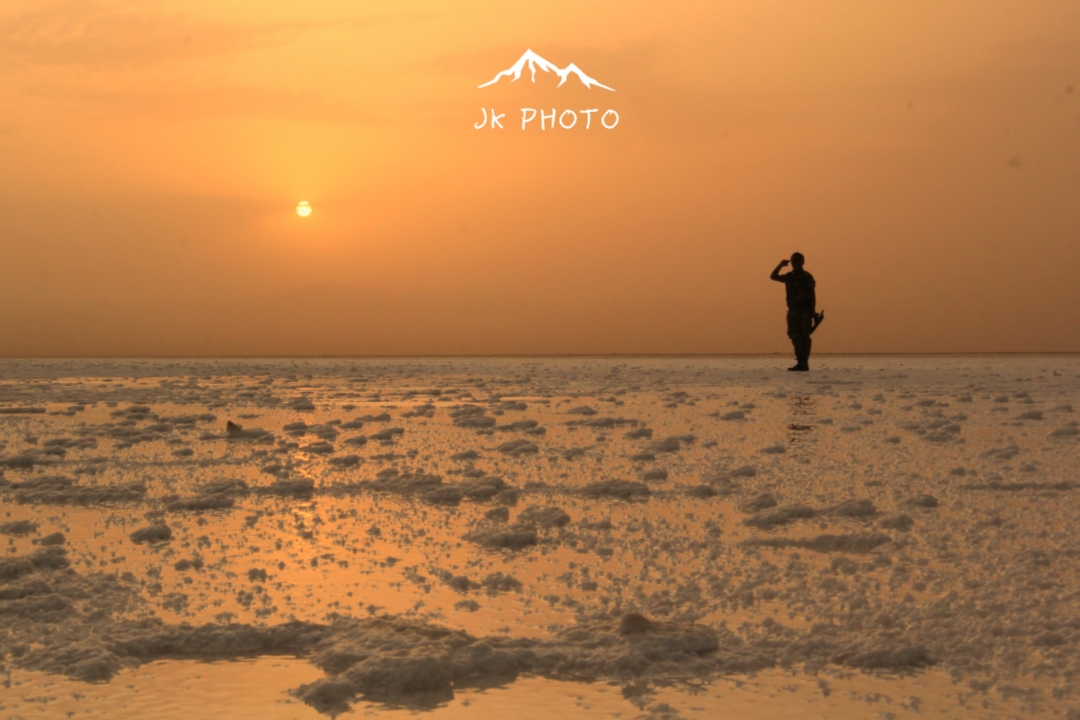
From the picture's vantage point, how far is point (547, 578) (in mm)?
3480

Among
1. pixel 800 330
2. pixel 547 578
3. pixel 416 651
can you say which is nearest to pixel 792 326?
pixel 800 330

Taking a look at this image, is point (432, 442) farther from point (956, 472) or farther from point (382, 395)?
point (382, 395)

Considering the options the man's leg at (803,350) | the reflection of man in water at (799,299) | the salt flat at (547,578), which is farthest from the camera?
the man's leg at (803,350)

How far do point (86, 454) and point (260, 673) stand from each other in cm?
535

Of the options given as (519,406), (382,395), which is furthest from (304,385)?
(519,406)

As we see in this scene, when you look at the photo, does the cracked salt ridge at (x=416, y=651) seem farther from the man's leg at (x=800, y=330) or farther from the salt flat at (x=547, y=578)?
the man's leg at (x=800, y=330)

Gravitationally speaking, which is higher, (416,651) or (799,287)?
(799,287)

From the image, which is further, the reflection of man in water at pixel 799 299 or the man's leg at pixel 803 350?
the man's leg at pixel 803 350

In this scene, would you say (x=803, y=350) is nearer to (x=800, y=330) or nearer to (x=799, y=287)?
(x=800, y=330)

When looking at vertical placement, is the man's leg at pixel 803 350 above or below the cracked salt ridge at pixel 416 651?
above

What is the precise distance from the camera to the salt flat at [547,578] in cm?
241

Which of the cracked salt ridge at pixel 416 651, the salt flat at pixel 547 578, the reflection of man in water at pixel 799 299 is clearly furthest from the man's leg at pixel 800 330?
the cracked salt ridge at pixel 416 651

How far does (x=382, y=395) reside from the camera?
50.4ft

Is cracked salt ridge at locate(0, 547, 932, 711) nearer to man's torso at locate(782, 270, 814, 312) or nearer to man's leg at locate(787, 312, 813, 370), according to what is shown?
man's torso at locate(782, 270, 814, 312)
